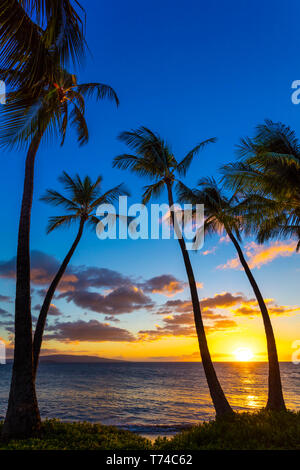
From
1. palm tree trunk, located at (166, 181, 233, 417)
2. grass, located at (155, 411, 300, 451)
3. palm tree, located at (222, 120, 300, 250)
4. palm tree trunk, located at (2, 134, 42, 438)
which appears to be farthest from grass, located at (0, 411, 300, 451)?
palm tree, located at (222, 120, 300, 250)

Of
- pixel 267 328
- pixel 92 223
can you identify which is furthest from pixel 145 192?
pixel 267 328

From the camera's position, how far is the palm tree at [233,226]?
1173 centimetres

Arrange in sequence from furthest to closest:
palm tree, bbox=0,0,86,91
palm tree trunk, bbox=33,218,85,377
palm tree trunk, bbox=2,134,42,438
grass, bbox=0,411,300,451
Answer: palm tree trunk, bbox=33,218,85,377 → palm tree trunk, bbox=2,134,42,438 → grass, bbox=0,411,300,451 → palm tree, bbox=0,0,86,91

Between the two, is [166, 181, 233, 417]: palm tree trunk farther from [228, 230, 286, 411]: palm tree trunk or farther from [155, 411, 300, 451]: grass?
[228, 230, 286, 411]: palm tree trunk

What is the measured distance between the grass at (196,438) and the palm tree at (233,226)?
2.32 m

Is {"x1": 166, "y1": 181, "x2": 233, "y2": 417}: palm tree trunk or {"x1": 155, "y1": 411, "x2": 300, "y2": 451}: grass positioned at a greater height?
{"x1": 166, "y1": 181, "x2": 233, "y2": 417}: palm tree trunk

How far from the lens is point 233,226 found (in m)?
13.8

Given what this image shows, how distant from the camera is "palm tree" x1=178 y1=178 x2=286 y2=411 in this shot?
11727 millimetres

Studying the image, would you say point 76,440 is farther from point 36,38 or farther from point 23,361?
point 36,38

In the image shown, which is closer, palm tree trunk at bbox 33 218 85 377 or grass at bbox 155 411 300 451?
grass at bbox 155 411 300 451

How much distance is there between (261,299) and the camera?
12977mm

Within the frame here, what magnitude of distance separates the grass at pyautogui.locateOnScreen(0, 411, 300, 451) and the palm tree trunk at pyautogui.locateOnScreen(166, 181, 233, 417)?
1025 mm

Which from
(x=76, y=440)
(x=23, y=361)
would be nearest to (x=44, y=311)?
(x=23, y=361)
